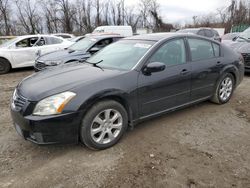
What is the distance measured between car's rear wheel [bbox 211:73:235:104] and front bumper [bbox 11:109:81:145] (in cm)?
314

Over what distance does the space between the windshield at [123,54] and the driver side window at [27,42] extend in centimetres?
604

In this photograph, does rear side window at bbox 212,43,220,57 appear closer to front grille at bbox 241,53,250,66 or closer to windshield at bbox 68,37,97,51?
front grille at bbox 241,53,250,66

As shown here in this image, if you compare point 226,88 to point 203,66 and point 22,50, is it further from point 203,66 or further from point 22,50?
point 22,50

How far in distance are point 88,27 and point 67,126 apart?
38.8m

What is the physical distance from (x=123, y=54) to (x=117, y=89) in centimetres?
96

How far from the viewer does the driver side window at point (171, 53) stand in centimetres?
381

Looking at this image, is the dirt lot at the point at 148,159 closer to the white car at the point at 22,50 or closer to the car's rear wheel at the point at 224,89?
the car's rear wheel at the point at 224,89

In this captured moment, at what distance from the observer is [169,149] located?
3348 mm

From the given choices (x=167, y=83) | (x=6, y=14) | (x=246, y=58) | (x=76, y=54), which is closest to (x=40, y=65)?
(x=76, y=54)

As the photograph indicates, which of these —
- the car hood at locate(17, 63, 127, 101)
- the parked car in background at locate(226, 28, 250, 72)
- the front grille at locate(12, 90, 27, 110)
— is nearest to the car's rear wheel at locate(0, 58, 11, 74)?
the car hood at locate(17, 63, 127, 101)

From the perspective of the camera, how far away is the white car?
29.4ft

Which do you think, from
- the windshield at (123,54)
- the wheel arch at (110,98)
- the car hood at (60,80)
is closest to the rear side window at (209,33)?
the windshield at (123,54)

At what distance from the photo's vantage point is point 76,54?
7.43 m

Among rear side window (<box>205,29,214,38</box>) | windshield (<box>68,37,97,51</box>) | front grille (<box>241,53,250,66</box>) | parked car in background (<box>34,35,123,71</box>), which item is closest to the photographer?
parked car in background (<box>34,35,123,71</box>)
